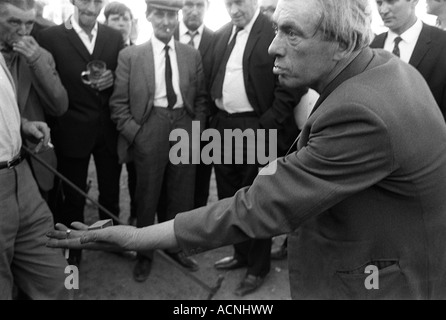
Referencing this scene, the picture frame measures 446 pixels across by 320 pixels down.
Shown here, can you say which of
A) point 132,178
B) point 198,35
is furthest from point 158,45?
point 132,178

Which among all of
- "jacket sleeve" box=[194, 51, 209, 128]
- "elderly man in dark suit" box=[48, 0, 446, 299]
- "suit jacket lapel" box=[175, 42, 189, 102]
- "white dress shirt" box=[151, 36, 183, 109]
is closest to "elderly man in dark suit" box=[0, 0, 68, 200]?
"white dress shirt" box=[151, 36, 183, 109]

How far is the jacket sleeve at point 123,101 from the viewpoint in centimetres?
402

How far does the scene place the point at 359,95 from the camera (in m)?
1.56

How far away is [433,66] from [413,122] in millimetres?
2235

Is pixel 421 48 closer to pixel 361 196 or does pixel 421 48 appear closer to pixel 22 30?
pixel 361 196

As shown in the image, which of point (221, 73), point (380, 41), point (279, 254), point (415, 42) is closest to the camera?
point (415, 42)

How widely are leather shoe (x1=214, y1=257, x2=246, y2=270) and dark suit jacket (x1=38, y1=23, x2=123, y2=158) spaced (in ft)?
4.81

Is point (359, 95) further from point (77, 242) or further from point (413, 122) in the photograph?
point (77, 242)

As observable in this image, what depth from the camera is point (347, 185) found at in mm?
1567

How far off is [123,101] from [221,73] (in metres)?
0.83

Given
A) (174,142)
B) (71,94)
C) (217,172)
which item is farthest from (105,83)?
(217,172)

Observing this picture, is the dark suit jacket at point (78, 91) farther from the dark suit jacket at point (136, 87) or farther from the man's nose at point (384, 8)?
the man's nose at point (384, 8)

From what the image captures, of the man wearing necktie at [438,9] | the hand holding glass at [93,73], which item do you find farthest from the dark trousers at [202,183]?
the man wearing necktie at [438,9]

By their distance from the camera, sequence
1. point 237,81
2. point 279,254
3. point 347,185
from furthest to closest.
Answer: point 279,254, point 237,81, point 347,185
